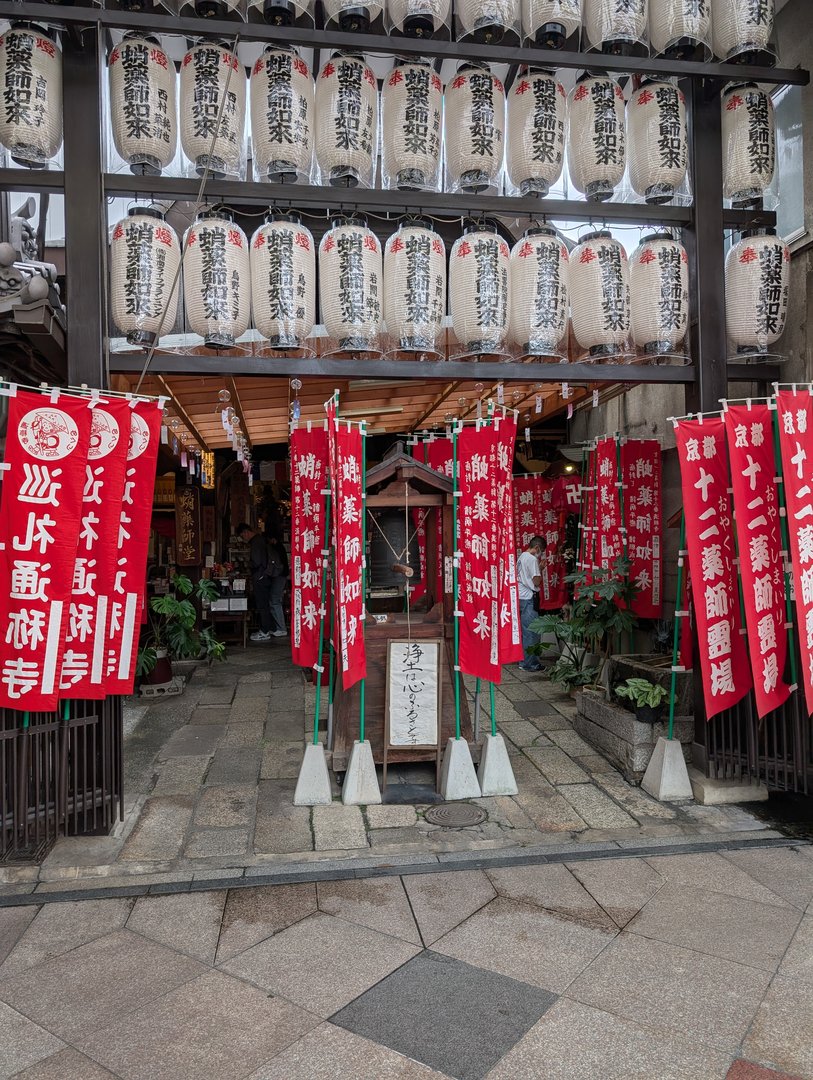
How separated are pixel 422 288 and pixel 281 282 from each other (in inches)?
49.4

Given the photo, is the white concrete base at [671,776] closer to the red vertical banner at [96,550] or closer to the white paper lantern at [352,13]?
the red vertical banner at [96,550]

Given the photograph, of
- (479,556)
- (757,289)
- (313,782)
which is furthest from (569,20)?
(313,782)

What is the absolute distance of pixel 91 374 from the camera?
581 cm

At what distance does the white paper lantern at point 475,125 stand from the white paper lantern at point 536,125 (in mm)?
131

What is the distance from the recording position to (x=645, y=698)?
23.9 feet

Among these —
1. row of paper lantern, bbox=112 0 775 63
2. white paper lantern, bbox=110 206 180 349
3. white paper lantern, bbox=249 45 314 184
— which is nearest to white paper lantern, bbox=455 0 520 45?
row of paper lantern, bbox=112 0 775 63

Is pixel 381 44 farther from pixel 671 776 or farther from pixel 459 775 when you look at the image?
pixel 671 776

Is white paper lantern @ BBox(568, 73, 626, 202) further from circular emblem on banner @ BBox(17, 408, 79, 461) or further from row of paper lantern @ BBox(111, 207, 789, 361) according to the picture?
circular emblem on banner @ BBox(17, 408, 79, 461)

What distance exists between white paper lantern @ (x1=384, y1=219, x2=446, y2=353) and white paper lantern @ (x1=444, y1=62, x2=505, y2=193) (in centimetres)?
70

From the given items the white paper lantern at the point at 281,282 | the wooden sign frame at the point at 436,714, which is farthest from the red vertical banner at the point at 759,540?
the white paper lantern at the point at 281,282

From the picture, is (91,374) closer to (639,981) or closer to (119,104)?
(119,104)

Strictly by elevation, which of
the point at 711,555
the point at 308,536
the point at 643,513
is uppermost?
the point at 643,513

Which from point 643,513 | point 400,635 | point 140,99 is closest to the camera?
point 140,99

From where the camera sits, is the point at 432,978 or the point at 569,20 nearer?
the point at 432,978
